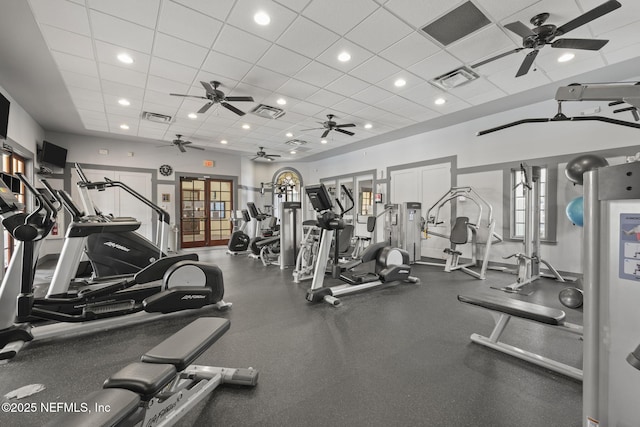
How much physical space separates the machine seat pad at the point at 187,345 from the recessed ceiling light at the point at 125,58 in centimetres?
390

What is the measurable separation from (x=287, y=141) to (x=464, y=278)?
19.0 feet

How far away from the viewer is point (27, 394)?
1.78 metres

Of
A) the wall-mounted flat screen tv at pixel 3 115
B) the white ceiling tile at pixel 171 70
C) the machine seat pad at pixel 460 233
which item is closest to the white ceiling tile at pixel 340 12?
the white ceiling tile at pixel 171 70

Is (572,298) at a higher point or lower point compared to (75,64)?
lower

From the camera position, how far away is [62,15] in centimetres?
292

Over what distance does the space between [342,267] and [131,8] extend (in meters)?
4.03

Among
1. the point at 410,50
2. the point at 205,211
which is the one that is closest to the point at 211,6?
the point at 410,50

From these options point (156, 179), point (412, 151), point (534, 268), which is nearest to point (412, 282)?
point (534, 268)

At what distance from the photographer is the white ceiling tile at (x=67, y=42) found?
3.19 m

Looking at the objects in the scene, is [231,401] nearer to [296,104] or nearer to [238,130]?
[296,104]

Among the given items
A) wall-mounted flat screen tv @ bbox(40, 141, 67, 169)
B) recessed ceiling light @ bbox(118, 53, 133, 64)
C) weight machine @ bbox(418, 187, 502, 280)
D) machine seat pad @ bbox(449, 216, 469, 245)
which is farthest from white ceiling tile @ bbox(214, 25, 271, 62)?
wall-mounted flat screen tv @ bbox(40, 141, 67, 169)

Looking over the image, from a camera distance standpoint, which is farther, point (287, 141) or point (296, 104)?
point (287, 141)

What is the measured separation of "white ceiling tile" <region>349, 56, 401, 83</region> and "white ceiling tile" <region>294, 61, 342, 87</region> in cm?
32

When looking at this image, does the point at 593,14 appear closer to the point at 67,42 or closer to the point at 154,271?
the point at 154,271
